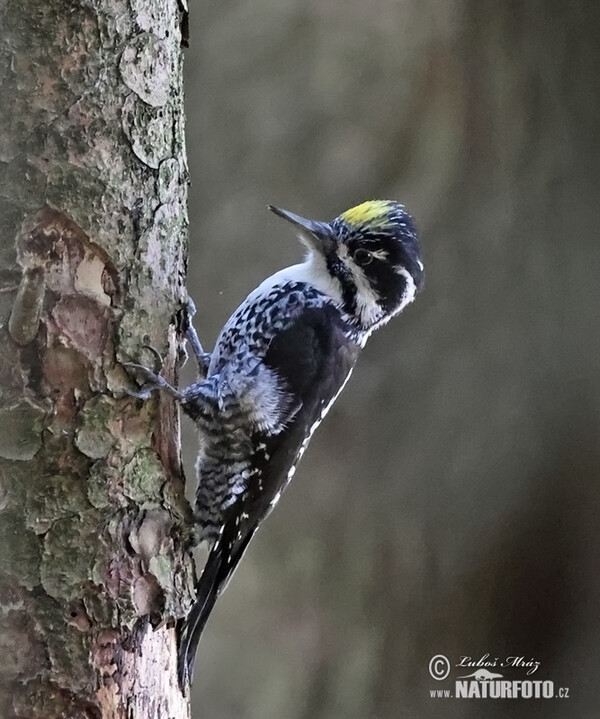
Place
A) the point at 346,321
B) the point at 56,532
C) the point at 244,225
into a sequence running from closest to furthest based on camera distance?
1. the point at 56,532
2. the point at 346,321
3. the point at 244,225

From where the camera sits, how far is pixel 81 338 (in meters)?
1.01

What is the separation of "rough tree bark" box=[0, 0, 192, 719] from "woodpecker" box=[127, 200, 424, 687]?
0.73 ft

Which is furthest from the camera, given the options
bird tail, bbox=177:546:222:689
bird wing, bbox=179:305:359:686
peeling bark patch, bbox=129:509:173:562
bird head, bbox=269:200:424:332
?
bird head, bbox=269:200:424:332

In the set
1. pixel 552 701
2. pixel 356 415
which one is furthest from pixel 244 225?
pixel 552 701

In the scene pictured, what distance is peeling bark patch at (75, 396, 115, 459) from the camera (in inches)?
39.1

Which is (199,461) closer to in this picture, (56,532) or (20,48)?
(56,532)

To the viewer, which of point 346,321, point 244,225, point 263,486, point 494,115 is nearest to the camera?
point 263,486

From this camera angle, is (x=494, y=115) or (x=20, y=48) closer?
(x=20, y=48)

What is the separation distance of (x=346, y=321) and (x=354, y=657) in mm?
1225

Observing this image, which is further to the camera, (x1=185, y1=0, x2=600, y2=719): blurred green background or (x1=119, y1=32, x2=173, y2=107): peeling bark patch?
(x1=185, y1=0, x2=600, y2=719): blurred green background

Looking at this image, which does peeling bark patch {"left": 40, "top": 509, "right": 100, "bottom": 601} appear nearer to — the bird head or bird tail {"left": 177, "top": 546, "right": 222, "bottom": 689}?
bird tail {"left": 177, "top": 546, "right": 222, "bottom": 689}
